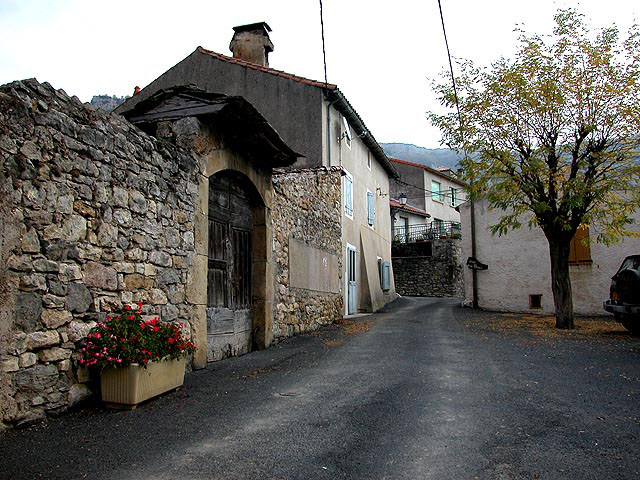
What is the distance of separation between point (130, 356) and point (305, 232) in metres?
6.54

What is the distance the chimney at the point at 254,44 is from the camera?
50.6 feet

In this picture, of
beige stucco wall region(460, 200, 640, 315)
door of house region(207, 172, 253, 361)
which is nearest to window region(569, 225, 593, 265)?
beige stucco wall region(460, 200, 640, 315)

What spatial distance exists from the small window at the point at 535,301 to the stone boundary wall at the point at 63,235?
1241 centimetres

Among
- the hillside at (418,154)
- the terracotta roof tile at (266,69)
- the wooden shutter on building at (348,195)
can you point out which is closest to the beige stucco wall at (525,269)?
the wooden shutter on building at (348,195)

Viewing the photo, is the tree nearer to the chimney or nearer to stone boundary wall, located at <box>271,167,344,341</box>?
stone boundary wall, located at <box>271,167,344,341</box>

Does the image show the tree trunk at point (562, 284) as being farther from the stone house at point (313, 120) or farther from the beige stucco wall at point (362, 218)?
the beige stucco wall at point (362, 218)

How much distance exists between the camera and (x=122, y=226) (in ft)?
15.8

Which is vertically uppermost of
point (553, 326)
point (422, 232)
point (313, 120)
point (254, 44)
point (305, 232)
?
point (254, 44)

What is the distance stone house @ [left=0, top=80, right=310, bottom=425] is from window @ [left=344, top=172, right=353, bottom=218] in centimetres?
690

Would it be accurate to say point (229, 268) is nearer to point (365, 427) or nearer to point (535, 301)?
point (365, 427)

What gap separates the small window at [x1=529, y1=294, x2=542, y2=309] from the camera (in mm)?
14668

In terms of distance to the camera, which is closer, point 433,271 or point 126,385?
point 126,385

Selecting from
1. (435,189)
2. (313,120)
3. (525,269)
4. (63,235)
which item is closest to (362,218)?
(313,120)

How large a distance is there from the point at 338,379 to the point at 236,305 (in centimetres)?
254
